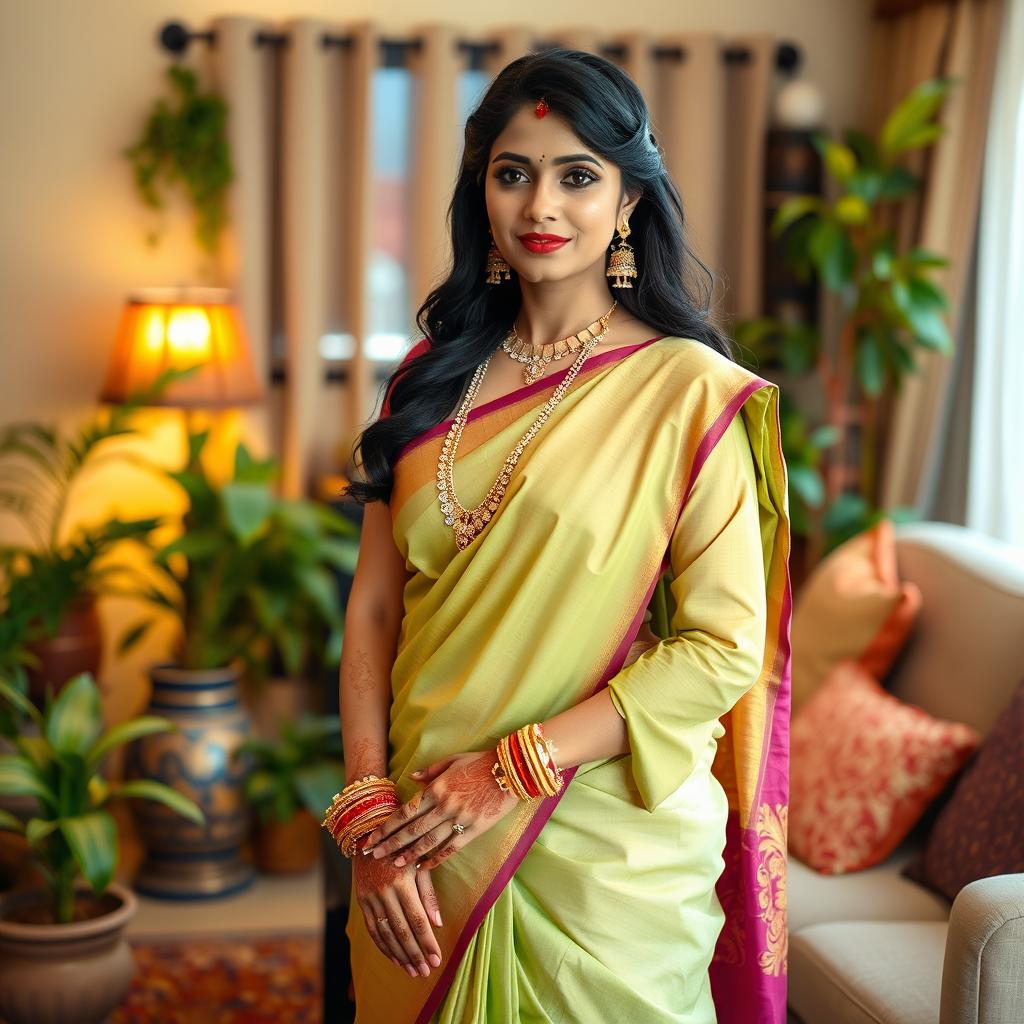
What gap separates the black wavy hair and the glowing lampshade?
191 cm

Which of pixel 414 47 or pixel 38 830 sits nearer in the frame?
pixel 38 830

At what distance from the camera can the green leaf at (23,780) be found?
7.58ft

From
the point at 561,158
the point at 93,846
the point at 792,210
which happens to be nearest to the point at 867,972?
the point at 561,158

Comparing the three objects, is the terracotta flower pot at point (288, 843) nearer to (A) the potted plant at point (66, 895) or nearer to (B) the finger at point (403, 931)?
A: (A) the potted plant at point (66, 895)

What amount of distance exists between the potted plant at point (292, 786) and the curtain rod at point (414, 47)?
74.2 inches

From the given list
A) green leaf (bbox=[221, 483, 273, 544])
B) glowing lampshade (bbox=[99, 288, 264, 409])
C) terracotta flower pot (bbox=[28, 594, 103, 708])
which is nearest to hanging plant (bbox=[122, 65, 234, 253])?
glowing lampshade (bbox=[99, 288, 264, 409])

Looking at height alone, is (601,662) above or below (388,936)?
above

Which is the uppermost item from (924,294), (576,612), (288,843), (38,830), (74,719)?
(924,294)

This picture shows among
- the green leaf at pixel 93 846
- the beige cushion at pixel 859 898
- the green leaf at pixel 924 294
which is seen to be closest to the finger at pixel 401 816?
the beige cushion at pixel 859 898

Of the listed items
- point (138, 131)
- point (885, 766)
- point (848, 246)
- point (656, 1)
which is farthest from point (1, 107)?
point (885, 766)

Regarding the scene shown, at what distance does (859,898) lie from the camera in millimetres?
2123

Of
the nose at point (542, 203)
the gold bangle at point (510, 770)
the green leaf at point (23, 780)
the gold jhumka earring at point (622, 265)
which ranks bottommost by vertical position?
the green leaf at point (23, 780)

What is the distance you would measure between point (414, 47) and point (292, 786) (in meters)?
2.08

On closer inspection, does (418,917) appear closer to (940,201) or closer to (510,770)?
(510,770)
